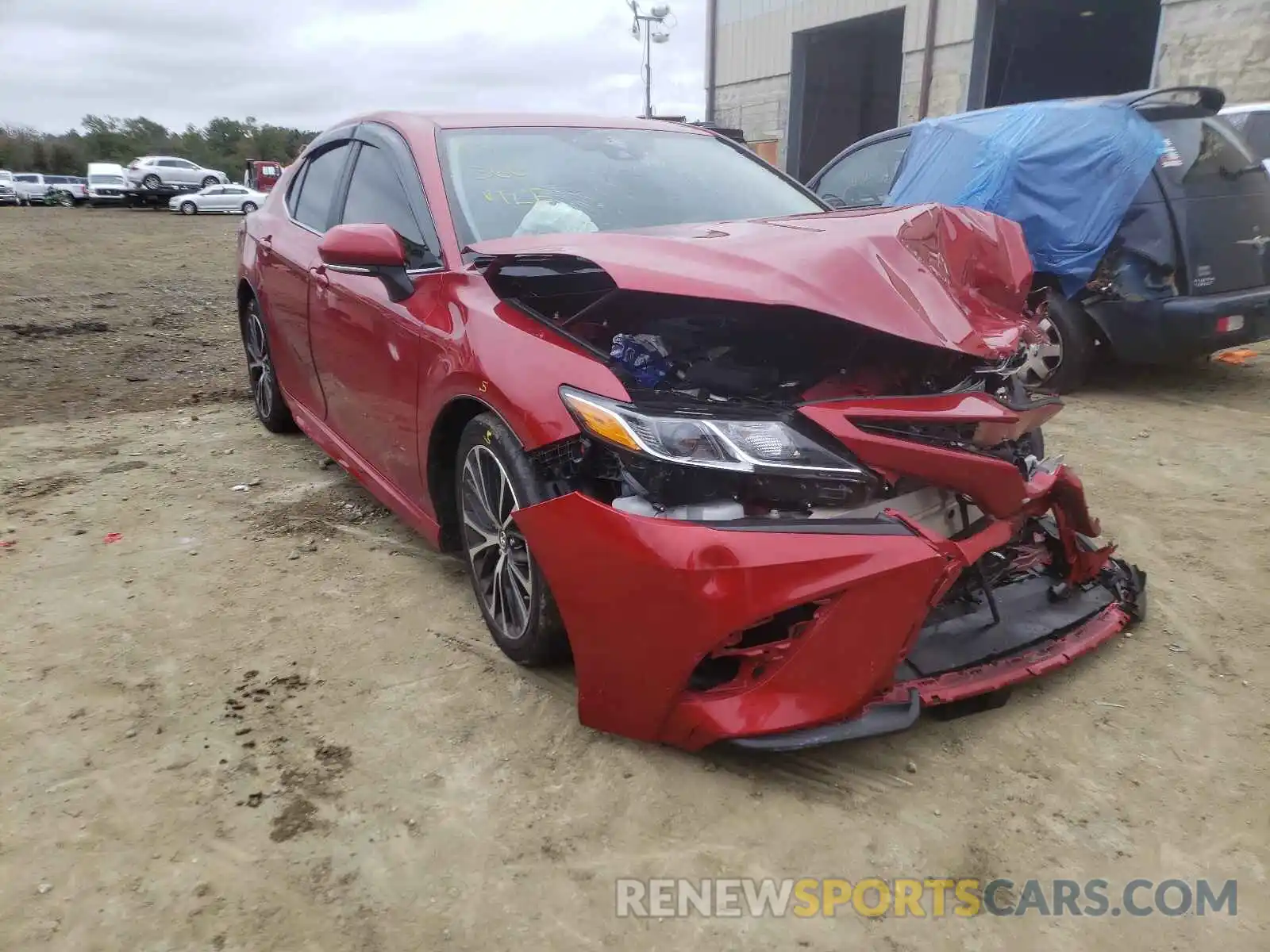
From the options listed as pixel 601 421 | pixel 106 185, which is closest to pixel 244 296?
pixel 601 421

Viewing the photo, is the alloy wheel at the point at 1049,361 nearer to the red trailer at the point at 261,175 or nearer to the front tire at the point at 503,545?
the front tire at the point at 503,545

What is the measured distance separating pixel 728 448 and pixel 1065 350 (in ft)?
14.6

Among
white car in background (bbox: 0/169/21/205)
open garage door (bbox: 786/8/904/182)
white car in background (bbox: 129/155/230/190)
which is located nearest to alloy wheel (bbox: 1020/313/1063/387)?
open garage door (bbox: 786/8/904/182)

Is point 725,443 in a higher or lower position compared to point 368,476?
higher

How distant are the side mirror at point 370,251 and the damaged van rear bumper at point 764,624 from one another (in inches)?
40.0

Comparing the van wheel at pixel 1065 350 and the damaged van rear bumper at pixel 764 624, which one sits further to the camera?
the van wheel at pixel 1065 350

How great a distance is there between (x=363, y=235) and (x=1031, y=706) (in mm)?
2359

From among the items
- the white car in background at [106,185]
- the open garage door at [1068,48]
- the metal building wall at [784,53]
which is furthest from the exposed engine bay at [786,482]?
the white car in background at [106,185]

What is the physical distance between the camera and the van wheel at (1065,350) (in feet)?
18.3

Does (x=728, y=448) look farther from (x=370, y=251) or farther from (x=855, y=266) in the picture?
(x=370, y=251)

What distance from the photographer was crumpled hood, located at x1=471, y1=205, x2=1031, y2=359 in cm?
Answer: 217

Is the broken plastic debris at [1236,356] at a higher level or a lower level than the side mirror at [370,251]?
lower

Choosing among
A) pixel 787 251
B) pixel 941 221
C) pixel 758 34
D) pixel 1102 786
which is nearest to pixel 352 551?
pixel 787 251

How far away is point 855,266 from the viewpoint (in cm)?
226
